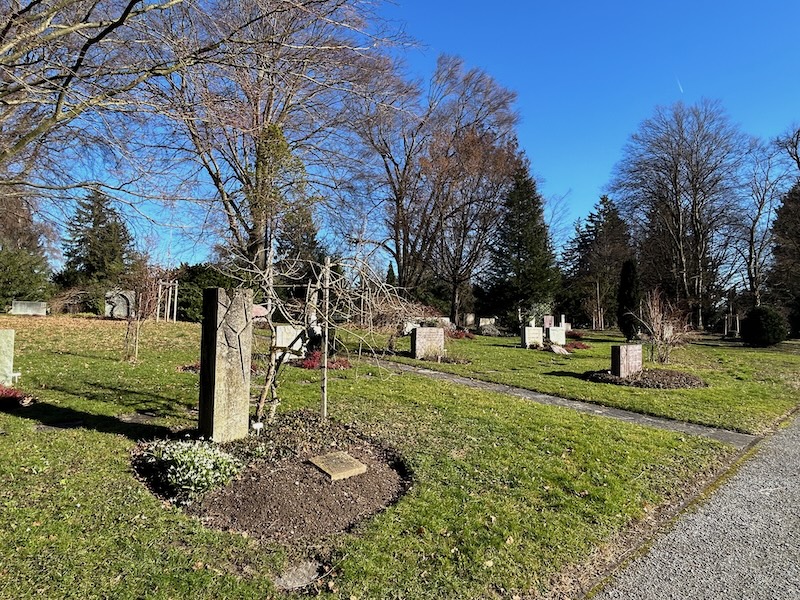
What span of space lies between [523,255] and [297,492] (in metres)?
26.7

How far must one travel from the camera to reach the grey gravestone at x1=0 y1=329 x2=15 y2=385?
23.7 ft

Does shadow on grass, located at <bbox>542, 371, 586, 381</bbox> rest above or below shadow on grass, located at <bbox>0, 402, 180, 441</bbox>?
below

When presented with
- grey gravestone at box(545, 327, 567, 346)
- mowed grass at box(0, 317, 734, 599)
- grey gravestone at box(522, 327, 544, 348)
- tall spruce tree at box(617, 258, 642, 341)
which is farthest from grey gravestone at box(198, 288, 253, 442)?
tall spruce tree at box(617, 258, 642, 341)

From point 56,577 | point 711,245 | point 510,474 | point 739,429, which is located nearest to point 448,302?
point 711,245

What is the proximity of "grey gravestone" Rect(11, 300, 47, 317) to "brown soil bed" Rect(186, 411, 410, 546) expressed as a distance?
24160 mm

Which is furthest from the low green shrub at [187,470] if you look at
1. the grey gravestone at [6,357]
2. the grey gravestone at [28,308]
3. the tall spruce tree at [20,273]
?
the tall spruce tree at [20,273]

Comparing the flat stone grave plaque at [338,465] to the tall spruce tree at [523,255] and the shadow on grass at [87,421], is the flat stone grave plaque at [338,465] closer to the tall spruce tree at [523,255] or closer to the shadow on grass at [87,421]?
the shadow on grass at [87,421]

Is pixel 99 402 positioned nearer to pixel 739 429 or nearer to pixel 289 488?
pixel 289 488

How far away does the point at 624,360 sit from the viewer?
1077 centimetres

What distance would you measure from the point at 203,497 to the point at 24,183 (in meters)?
4.23

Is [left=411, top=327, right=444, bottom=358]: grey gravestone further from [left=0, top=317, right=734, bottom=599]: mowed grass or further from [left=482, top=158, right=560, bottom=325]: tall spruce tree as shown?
[left=482, top=158, right=560, bottom=325]: tall spruce tree

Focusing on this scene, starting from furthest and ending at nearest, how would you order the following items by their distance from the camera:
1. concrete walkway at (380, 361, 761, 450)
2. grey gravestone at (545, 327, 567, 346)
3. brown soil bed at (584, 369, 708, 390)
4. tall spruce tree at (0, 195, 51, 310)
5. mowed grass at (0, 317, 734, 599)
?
tall spruce tree at (0, 195, 51, 310) < grey gravestone at (545, 327, 567, 346) < brown soil bed at (584, 369, 708, 390) < concrete walkway at (380, 361, 761, 450) < mowed grass at (0, 317, 734, 599)

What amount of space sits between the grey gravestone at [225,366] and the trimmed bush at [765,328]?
2458cm

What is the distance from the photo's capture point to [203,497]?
3.65 metres
